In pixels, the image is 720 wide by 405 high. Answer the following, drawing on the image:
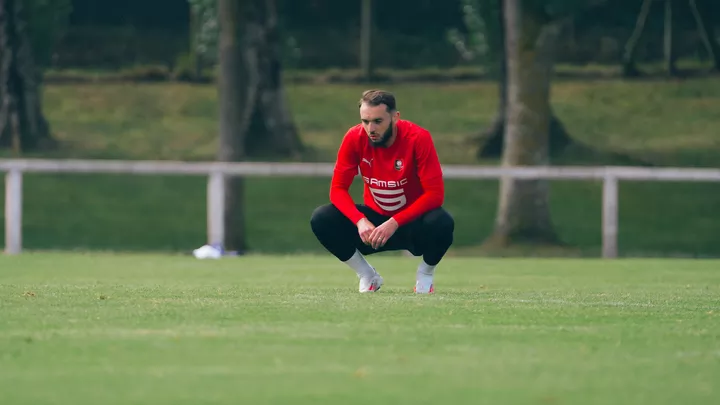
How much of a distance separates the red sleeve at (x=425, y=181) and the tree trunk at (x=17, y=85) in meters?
22.5

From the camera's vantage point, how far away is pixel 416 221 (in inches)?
420

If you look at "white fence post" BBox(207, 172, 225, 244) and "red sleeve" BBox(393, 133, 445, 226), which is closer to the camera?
"red sleeve" BBox(393, 133, 445, 226)

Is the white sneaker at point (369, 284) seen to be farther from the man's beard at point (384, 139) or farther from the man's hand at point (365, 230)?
the man's beard at point (384, 139)

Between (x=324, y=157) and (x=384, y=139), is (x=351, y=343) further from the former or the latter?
(x=324, y=157)

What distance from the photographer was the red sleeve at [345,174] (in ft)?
34.4

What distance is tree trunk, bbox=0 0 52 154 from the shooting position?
31.7m

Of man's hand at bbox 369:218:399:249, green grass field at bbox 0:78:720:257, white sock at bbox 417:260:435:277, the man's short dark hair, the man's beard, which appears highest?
the man's short dark hair

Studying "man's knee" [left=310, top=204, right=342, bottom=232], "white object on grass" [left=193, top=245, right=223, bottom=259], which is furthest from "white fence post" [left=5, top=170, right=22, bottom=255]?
"man's knee" [left=310, top=204, right=342, bottom=232]

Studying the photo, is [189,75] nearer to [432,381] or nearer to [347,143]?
[347,143]

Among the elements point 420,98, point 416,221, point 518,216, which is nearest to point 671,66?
point 420,98

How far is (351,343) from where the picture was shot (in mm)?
7754

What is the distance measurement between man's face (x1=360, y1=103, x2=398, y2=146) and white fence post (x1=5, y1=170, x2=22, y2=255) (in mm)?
9561

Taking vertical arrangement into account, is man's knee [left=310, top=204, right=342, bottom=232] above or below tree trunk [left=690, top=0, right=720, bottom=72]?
below

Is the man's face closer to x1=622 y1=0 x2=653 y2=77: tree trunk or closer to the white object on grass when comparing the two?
the white object on grass
